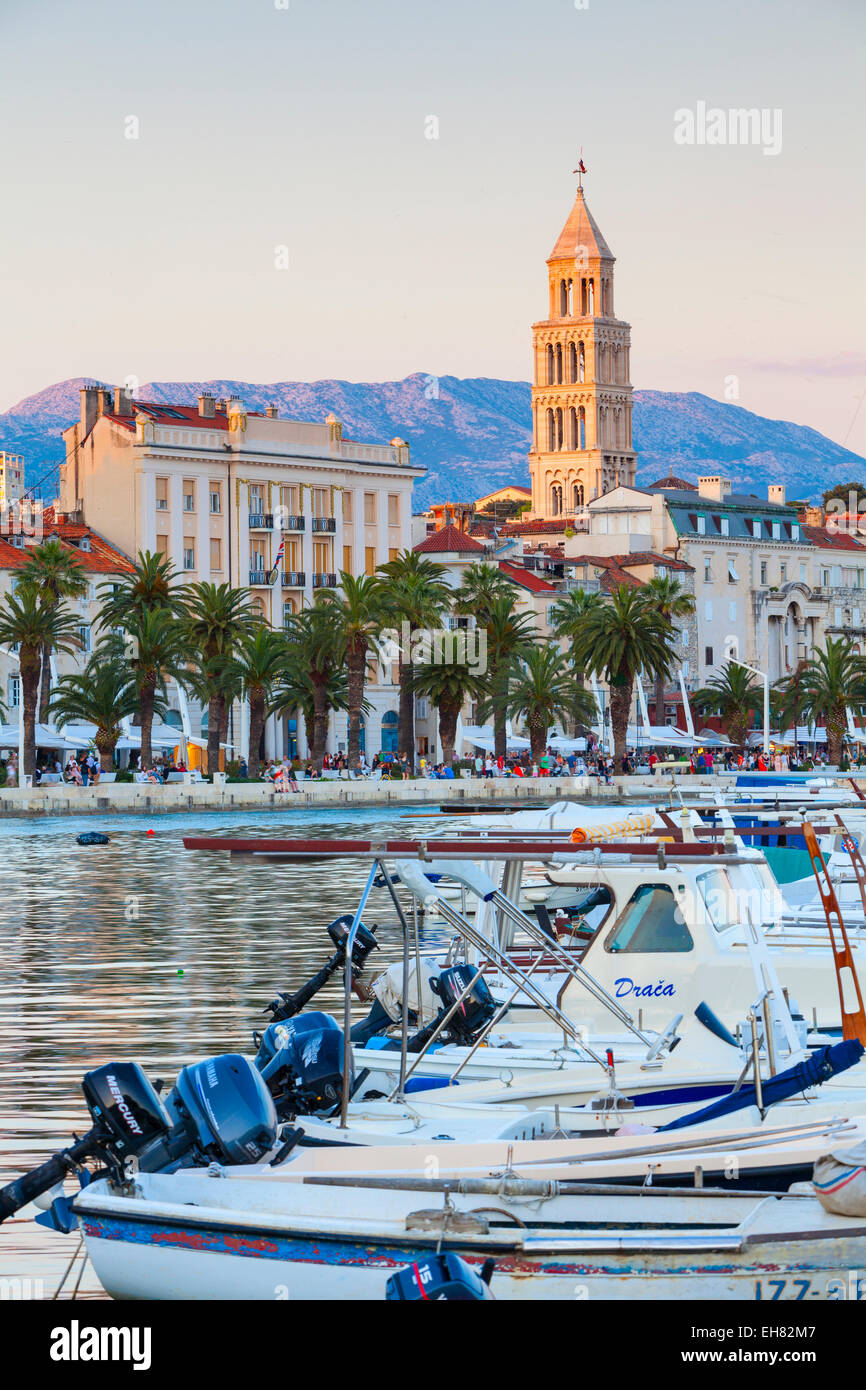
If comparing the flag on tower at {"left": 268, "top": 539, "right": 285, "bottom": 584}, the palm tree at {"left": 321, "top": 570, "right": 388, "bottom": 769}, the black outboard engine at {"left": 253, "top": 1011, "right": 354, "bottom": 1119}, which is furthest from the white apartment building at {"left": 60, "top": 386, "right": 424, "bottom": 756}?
the black outboard engine at {"left": 253, "top": 1011, "right": 354, "bottom": 1119}

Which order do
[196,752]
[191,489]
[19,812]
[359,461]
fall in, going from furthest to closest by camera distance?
[359,461] → [191,489] → [196,752] → [19,812]

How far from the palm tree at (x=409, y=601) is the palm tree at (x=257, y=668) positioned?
4.92m

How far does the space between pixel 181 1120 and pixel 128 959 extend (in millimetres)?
18293

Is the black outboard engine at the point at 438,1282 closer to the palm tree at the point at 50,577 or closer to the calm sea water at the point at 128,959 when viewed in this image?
the calm sea water at the point at 128,959

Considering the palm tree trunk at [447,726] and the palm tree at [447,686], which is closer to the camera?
the palm tree at [447,686]

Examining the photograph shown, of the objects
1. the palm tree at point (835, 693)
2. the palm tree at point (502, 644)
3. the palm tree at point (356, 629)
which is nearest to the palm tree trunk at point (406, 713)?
the palm tree at point (356, 629)

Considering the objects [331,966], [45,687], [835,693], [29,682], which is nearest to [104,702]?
[29,682]

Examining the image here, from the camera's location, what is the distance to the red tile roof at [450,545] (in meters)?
113

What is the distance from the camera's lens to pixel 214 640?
76.8 metres

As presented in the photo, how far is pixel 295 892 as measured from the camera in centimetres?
4281

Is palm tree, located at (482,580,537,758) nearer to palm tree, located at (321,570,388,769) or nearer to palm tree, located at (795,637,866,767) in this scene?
palm tree, located at (321,570,388,769)
